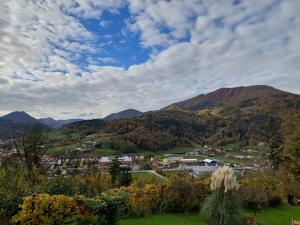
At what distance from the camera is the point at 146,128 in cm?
10544

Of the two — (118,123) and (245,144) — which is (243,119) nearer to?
(245,144)

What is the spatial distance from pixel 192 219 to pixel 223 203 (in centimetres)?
406

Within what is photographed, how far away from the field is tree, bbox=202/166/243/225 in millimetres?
2817

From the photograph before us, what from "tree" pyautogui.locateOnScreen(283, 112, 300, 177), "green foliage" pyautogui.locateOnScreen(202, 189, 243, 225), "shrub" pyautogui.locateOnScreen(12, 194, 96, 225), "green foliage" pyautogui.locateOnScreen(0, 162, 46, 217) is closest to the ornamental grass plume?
A: "green foliage" pyautogui.locateOnScreen(202, 189, 243, 225)

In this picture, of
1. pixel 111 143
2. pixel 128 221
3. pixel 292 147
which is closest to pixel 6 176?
pixel 128 221

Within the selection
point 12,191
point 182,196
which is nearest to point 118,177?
point 182,196

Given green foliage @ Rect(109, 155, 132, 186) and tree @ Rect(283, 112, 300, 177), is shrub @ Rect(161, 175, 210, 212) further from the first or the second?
green foliage @ Rect(109, 155, 132, 186)

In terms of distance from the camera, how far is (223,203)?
26.5 feet

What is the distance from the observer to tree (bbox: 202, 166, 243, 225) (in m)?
8.00

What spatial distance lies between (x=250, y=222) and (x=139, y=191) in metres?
4.72

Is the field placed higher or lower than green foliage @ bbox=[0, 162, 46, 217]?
lower

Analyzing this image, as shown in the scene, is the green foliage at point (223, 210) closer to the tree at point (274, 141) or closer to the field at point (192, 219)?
the field at point (192, 219)

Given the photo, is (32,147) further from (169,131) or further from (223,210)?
(169,131)

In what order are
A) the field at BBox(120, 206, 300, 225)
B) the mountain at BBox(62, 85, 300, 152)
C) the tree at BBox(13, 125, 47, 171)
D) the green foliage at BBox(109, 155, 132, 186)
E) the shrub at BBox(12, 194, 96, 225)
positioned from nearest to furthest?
the shrub at BBox(12, 194, 96, 225) < the field at BBox(120, 206, 300, 225) < the tree at BBox(13, 125, 47, 171) < the green foliage at BBox(109, 155, 132, 186) < the mountain at BBox(62, 85, 300, 152)
